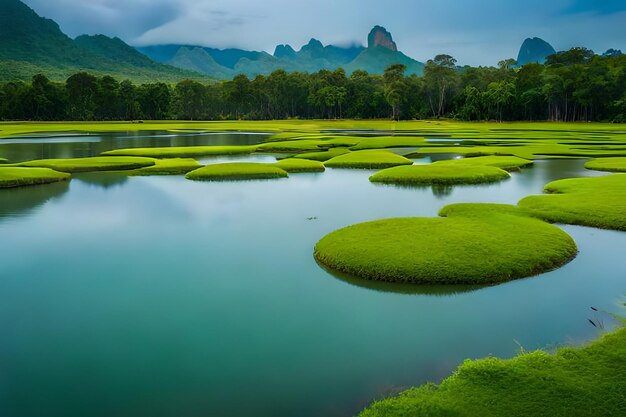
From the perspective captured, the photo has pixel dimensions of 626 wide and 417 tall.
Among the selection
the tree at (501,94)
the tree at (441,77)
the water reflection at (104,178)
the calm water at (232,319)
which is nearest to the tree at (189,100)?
the tree at (441,77)

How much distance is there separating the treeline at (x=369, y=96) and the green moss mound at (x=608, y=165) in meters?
67.2

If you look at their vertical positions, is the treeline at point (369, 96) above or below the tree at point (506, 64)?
below

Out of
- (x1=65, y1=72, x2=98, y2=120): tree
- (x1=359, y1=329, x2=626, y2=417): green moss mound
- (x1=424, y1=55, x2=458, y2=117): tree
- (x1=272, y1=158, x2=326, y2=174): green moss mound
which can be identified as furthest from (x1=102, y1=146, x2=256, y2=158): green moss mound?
(x1=65, y1=72, x2=98, y2=120): tree

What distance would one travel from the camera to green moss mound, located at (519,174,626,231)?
72.2 ft

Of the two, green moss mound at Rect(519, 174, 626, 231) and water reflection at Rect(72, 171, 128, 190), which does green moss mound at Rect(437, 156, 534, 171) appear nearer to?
green moss mound at Rect(519, 174, 626, 231)

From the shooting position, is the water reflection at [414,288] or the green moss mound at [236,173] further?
the green moss mound at [236,173]

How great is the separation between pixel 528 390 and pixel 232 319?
7.14 m

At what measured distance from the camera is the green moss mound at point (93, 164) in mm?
42719

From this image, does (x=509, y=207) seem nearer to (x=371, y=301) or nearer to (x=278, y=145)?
(x=371, y=301)

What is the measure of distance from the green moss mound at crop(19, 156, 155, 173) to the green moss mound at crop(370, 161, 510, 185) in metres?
22.1

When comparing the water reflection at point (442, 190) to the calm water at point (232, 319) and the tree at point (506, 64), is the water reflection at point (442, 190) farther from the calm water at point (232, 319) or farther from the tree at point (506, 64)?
the tree at point (506, 64)

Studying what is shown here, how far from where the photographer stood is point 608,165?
4056 cm

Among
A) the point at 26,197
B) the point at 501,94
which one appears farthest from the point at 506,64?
the point at 26,197

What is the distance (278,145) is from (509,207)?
138ft
